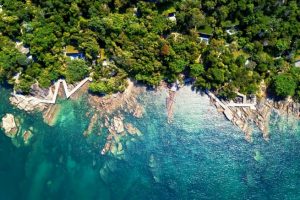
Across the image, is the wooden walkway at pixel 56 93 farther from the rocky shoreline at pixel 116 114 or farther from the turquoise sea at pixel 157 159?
the rocky shoreline at pixel 116 114

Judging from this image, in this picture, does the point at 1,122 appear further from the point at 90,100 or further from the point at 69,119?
the point at 90,100

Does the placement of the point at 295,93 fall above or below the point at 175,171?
above

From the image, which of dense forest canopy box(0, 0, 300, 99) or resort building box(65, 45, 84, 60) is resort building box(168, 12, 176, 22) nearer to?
dense forest canopy box(0, 0, 300, 99)

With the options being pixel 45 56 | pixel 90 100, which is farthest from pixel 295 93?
Result: pixel 45 56

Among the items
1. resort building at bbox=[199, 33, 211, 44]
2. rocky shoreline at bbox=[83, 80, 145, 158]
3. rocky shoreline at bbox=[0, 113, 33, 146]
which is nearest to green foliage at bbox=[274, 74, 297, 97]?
resort building at bbox=[199, 33, 211, 44]

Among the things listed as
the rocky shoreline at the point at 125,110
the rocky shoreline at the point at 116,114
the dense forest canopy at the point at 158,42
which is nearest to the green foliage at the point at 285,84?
the dense forest canopy at the point at 158,42

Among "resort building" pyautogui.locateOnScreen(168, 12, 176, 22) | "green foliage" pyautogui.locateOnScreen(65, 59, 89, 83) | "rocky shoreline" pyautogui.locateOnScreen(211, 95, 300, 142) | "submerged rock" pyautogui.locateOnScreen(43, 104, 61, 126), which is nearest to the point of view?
"green foliage" pyautogui.locateOnScreen(65, 59, 89, 83)
